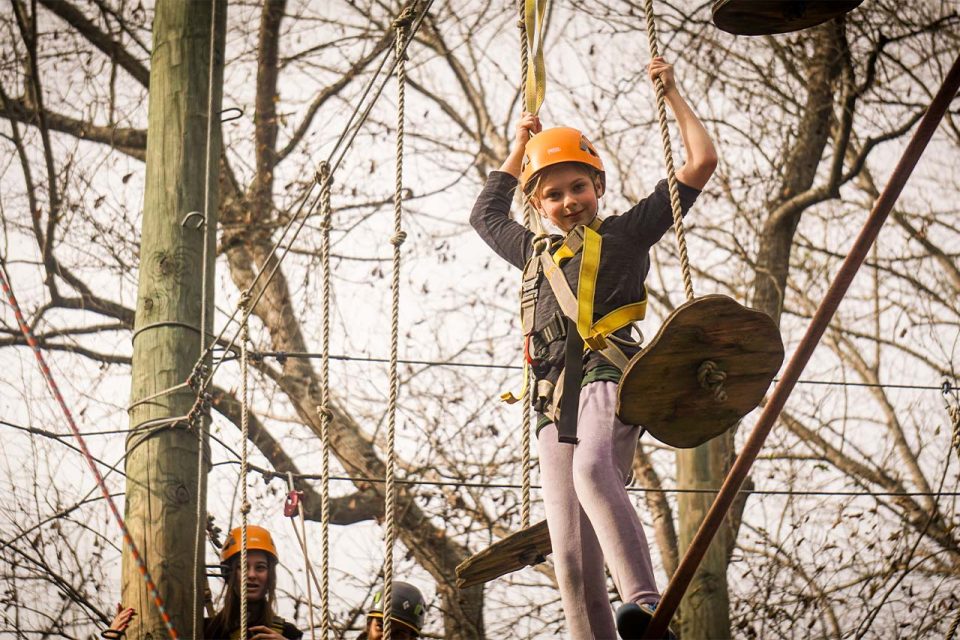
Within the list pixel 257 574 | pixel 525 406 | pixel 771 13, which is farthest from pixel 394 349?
pixel 257 574

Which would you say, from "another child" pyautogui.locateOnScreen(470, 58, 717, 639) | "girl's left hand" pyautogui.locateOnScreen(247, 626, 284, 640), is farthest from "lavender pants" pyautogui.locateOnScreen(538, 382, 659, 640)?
"girl's left hand" pyautogui.locateOnScreen(247, 626, 284, 640)

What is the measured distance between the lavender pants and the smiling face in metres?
2.21

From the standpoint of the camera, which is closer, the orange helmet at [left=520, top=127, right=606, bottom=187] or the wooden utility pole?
the orange helmet at [left=520, top=127, right=606, bottom=187]

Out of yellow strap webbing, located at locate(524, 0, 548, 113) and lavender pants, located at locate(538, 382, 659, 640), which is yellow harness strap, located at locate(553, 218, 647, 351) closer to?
lavender pants, located at locate(538, 382, 659, 640)

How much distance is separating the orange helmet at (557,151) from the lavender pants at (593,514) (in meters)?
0.55

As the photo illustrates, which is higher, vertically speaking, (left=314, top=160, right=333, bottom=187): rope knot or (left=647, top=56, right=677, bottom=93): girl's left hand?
(left=314, top=160, right=333, bottom=187): rope knot

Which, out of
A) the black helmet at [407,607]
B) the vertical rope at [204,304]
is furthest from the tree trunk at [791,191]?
the vertical rope at [204,304]

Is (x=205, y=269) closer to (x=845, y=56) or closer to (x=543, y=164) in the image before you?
(x=543, y=164)

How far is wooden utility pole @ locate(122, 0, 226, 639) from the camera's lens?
376 cm

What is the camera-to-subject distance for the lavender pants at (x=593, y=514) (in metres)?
2.23

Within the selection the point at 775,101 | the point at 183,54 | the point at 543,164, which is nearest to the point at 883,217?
the point at 543,164

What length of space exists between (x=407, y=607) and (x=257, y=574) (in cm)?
63

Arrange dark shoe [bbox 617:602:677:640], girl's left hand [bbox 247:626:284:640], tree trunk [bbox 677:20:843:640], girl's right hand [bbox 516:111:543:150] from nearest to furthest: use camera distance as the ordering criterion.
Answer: dark shoe [bbox 617:602:677:640], girl's right hand [bbox 516:111:543:150], girl's left hand [bbox 247:626:284:640], tree trunk [bbox 677:20:843:640]

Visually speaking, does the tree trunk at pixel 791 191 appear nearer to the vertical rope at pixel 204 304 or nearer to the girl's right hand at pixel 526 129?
the vertical rope at pixel 204 304
